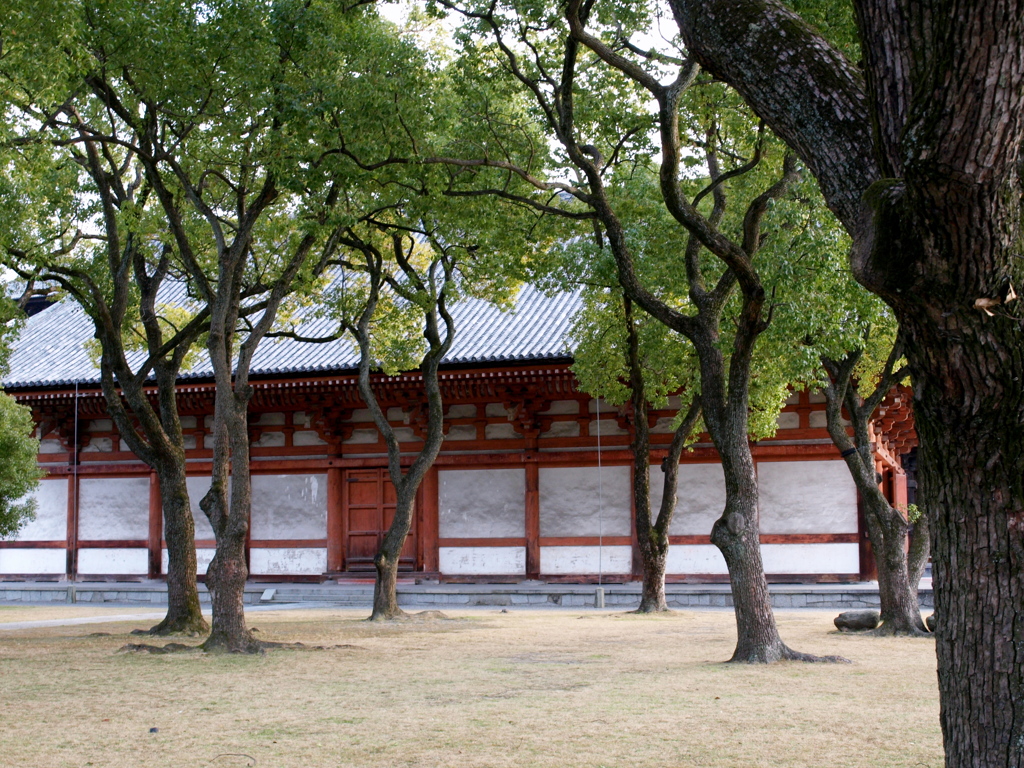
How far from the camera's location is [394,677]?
9.03 meters

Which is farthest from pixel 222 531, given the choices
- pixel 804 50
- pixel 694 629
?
pixel 804 50

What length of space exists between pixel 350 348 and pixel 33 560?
8.74 m

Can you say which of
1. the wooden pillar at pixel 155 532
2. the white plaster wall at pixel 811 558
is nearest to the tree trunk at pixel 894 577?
the white plaster wall at pixel 811 558

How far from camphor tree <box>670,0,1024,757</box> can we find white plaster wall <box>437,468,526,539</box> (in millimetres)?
16932

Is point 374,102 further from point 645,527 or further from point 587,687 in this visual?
point 645,527

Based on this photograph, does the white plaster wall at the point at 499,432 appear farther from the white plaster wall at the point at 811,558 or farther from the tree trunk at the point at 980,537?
the tree trunk at the point at 980,537

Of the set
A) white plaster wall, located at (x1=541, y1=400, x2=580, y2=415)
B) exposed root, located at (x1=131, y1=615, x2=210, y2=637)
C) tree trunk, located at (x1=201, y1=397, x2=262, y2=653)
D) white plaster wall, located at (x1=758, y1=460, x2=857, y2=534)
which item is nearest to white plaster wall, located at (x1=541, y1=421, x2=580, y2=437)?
white plaster wall, located at (x1=541, y1=400, x2=580, y2=415)

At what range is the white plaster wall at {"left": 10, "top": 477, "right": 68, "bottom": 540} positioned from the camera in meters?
22.5

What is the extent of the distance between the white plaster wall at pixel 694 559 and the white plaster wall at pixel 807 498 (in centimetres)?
106

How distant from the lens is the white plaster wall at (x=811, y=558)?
61.0 feet

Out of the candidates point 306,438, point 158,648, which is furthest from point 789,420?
point 158,648

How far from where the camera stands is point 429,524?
20469 millimetres

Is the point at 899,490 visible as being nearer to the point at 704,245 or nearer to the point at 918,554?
the point at 918,554

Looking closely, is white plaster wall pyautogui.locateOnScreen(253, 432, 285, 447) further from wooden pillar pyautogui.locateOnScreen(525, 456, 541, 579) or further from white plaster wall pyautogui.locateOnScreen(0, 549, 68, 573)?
wooden pillar pyautogui.locateOnScreen(525, 456, 541, 579)
